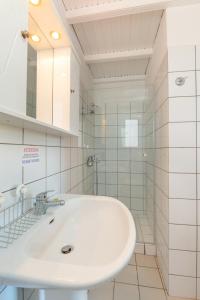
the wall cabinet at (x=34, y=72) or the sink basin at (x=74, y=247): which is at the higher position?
the wall cabinet at (x=34, y=72)

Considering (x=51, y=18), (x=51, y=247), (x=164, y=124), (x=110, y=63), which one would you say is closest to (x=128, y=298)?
(x=51, y=247)

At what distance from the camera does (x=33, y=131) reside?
2.94 feet

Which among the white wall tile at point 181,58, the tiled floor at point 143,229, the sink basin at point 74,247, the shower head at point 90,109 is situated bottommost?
the tiled floor at point 143,229

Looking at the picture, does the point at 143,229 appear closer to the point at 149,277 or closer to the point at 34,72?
the point at 149,277

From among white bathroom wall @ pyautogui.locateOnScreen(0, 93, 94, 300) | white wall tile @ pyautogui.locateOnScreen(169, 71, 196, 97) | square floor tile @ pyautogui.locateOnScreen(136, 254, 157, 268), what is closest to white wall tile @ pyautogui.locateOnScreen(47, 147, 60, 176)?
white bathroom wall @ pyautogui.locateOnScreen(0, 93, 94, 300)

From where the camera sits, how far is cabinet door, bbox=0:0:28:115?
20.8 inches

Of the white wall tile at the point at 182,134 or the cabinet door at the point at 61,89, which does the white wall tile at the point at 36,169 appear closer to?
the cabinet door at the point at 61,89

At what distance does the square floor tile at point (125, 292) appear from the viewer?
1.17 meters

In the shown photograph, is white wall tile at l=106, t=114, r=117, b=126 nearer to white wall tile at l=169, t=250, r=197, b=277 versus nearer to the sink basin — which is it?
the sink basin

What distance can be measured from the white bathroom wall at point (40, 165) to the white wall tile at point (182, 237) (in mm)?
878

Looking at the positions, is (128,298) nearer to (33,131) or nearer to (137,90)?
(33,131)

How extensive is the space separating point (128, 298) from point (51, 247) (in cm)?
87

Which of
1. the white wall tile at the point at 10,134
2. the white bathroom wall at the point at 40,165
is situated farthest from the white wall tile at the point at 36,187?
the white wall tile at the point at 10,134

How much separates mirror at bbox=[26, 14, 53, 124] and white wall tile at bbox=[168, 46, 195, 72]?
86 cm
